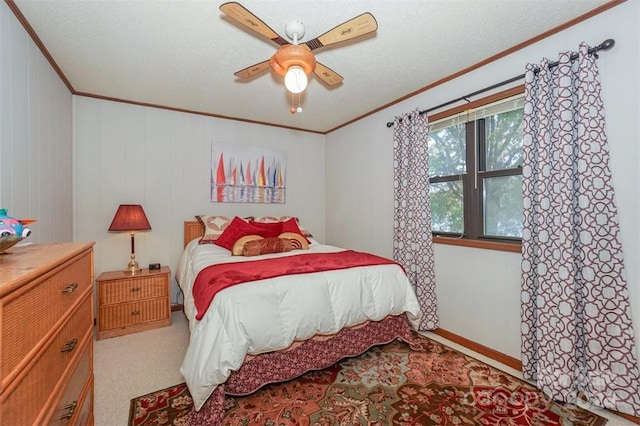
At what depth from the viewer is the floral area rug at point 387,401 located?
1.66 metres

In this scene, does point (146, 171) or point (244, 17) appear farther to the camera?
point (146, 171)

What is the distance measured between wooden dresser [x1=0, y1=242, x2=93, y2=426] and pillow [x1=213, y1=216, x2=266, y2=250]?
69.3 inches

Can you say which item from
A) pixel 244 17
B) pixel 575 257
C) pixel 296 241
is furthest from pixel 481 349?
pixel 244 17

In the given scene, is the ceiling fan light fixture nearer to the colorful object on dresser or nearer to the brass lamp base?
the colorful object on dresser

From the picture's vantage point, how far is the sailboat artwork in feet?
12.4

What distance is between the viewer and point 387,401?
1817mm

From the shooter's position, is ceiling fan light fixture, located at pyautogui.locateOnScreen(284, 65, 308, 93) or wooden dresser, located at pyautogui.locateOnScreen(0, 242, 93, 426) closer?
wooden dresser, located at pyautogui.locateOnScreen(0, 242, 93, 426)

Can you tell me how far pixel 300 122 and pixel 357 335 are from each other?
9.63ft

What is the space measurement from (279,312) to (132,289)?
1.90m

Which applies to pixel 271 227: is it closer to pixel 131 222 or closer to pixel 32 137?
pixel 131 222

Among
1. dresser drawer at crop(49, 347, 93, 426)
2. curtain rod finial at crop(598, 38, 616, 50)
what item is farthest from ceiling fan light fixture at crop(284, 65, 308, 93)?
curtain rod finial at crop(598, 38, 616, 50)

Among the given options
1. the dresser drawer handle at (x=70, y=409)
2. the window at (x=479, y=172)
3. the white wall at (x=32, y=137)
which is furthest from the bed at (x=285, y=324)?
the white wall at (x=32, y=137)

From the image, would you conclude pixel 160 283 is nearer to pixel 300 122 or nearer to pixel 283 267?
pixel 283 267

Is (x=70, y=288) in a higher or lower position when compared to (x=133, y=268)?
higher
